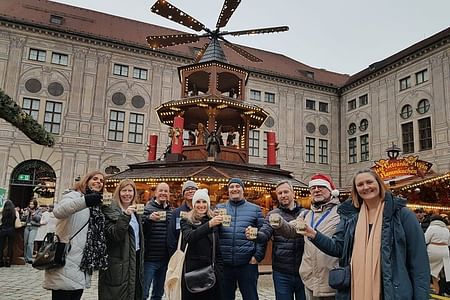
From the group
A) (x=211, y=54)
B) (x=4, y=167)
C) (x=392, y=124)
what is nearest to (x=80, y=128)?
(x=4, y=167)

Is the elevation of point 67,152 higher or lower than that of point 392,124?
lower

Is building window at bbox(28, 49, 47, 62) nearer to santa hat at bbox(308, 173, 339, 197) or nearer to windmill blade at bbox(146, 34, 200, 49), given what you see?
windmill blade at bbox(146, 34, 200, 49)

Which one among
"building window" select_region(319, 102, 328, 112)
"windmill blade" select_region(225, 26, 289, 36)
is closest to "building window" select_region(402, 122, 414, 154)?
"building window" select_region(319, 102, 328, 112)

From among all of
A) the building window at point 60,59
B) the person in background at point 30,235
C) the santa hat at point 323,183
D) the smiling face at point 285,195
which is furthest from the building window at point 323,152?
the santa hat at point 323,183

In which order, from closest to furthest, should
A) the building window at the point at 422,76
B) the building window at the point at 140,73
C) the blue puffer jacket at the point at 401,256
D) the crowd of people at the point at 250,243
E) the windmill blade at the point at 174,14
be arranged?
the blue puffer jacket at the point at 401,256
the crowd of people at the point at 250,243
the windmill blade at the point at 174,14
the building window at the point at 422,76
the building window at the point at 140,73

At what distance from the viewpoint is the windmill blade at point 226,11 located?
44.5 ft

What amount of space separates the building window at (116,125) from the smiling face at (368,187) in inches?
874

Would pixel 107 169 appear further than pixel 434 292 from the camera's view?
Yes

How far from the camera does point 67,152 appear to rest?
73.0 ft

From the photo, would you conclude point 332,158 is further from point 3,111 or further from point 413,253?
point 413,253

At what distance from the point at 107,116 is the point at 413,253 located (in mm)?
22858

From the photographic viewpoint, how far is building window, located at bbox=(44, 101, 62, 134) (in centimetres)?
2233

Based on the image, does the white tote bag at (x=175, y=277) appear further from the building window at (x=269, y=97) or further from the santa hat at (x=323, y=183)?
the building window at (x=269, y=97)

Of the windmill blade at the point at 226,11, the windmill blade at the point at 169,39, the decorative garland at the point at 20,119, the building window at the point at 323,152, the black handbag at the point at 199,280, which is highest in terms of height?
the windmill blade at the point at 226,11
